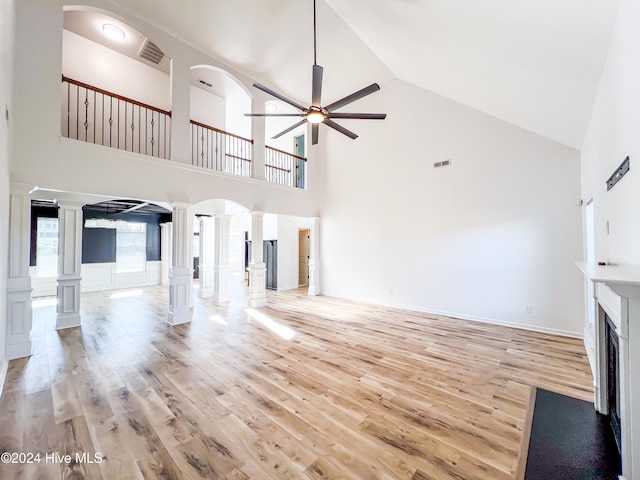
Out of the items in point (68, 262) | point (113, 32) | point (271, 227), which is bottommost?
point (68, 262)

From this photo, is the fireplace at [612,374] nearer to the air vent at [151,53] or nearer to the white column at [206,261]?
the white column at [206,261]

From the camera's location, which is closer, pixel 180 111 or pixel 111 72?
pixel 180 111

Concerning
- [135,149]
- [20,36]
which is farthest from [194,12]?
[135,149]

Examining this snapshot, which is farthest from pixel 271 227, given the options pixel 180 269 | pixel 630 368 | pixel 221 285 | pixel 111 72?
pixel 630 368

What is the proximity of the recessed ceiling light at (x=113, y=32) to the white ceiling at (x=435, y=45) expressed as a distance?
0.89 meters

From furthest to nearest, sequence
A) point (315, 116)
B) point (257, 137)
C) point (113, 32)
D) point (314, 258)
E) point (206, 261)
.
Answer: point (206, 261), point (314, 258), point (257, 137), point (113, 32), point (315, 116)

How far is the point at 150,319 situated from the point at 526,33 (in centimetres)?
684

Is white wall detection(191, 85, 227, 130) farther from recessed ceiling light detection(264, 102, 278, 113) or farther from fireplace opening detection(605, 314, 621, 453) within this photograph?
fireplace opening detection(605, 314, 621, 453)

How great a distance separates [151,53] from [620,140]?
7474 mm

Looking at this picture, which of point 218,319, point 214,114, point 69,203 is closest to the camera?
point 69,203

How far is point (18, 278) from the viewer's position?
346 cm

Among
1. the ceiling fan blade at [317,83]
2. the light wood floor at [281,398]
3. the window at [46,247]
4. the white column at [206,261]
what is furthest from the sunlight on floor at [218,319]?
the window at [46,247]

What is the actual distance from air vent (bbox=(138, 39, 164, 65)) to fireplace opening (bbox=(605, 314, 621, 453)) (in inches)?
309

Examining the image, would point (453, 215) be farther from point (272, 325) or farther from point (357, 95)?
point (272, 325)
